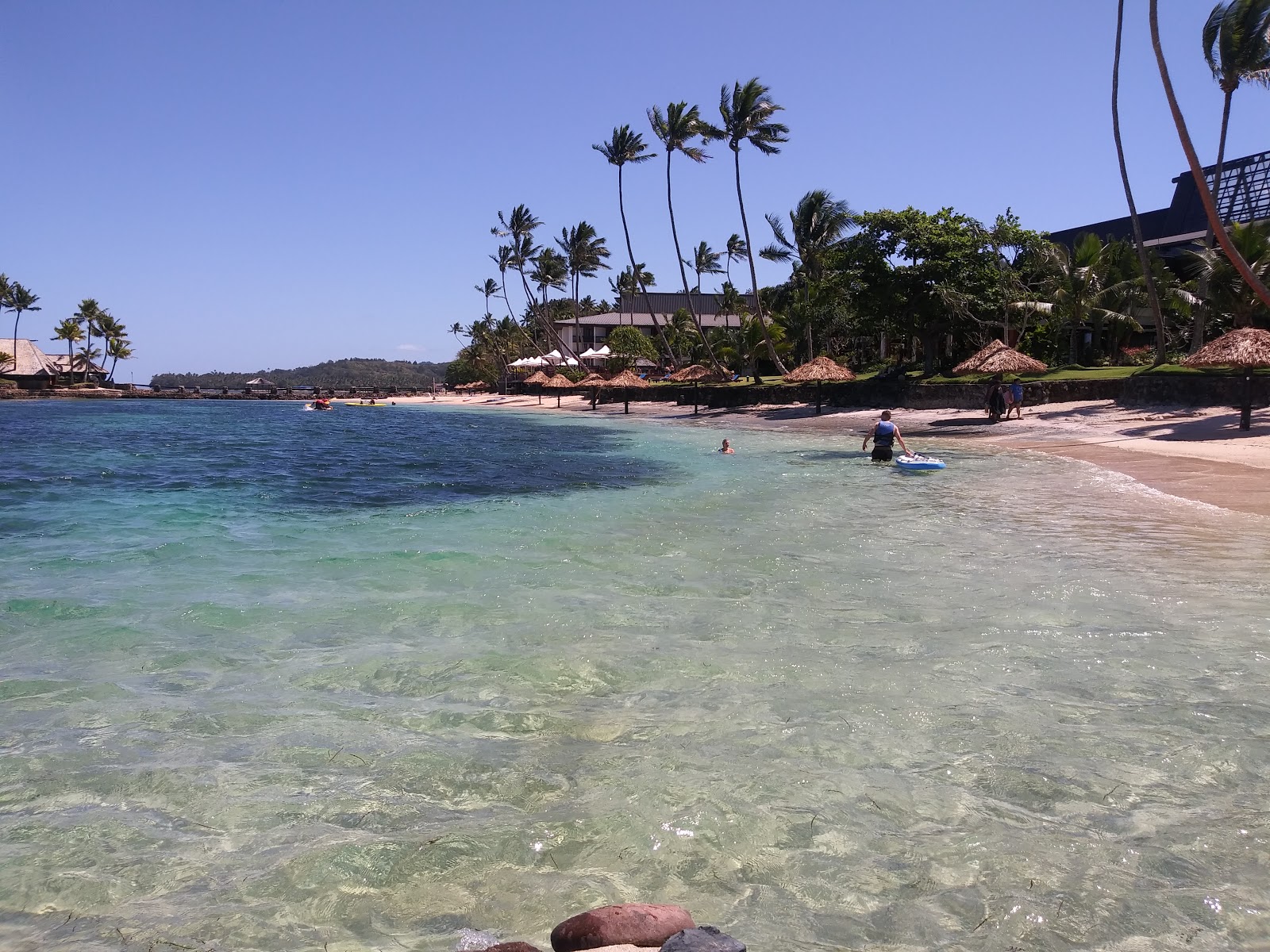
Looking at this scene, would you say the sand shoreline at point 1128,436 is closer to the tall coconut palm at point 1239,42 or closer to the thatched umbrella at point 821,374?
the thatched umbrella at point 821,374

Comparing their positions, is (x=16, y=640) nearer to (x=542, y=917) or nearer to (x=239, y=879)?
(x=239, y=879)

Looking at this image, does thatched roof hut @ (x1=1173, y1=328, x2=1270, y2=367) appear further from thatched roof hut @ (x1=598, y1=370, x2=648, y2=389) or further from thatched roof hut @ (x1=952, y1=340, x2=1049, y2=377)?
thatched roof hut @ (x1=598, y1=370, x2=648, y2=389)

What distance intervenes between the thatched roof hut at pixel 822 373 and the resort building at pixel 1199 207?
17831 millimetres

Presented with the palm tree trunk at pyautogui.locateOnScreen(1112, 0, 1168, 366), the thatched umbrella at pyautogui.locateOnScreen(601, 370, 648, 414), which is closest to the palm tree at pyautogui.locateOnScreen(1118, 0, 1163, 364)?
the palm tree trunk at pyautogui.locateOnScreen(1112, 0, 1168, 366)

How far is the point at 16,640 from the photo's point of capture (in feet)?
22.1

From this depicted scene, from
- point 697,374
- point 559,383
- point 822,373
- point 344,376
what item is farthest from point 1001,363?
point 344,376

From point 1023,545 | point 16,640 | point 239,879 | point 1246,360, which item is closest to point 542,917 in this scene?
point 239,879

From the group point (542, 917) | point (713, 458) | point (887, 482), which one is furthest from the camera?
point (713, 458)

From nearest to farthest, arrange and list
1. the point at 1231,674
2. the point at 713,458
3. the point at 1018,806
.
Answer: the point at 1018,806, the point at 1231,674, the point at 713,458

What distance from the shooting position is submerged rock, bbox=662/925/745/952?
2.37m

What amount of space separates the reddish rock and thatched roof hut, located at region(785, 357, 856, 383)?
36181mm

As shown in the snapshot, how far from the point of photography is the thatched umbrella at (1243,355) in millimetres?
21641

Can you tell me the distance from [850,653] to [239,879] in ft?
14.0

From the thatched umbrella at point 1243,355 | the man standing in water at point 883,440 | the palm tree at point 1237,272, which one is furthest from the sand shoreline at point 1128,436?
the man standing in water at point 883,440
